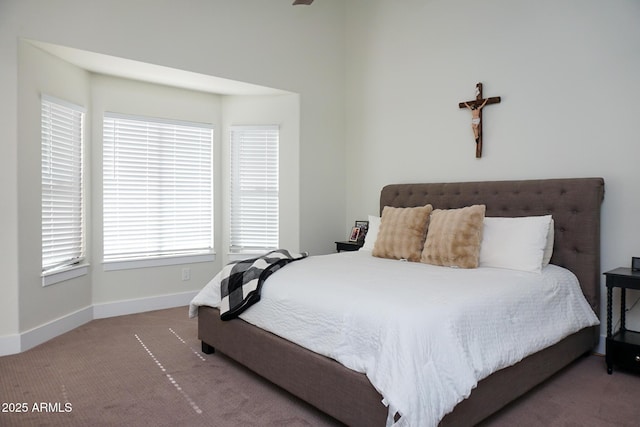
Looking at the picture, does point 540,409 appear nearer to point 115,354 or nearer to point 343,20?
point 115,354

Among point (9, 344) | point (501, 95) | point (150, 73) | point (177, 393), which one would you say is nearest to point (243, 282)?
point (177, 393)

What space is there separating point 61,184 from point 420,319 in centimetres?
325

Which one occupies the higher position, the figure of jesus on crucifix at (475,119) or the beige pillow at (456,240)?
the figure of jesus on crucifix at (475,119)

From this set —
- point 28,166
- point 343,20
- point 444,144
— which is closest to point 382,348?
point 444,144

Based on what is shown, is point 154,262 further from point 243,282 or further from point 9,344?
point 243,282

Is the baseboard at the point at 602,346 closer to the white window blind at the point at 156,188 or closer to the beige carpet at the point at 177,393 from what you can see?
the beige carpet at the point at 177,393

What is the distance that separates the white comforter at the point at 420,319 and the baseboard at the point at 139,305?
1663 mm

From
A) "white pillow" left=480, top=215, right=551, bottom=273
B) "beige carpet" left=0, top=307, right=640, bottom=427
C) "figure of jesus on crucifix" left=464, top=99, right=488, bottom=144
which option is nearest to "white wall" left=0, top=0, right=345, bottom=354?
"beige carpet" left=0, top=307, right=640, bottom=427

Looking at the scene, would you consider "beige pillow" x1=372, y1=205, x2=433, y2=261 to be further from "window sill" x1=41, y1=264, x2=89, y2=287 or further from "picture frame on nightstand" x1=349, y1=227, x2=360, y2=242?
"window sill" x1=41, y1=264, x2=89, y2=287

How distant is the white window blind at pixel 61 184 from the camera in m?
3.42

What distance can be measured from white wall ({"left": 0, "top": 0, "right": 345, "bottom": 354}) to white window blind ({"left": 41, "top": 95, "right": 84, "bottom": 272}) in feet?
0.58

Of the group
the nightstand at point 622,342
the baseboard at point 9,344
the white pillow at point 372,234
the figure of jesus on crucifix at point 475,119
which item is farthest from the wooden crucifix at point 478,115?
the baseboard at point 9,344

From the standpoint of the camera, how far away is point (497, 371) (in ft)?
6.76

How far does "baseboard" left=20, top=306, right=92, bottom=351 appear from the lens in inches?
124
